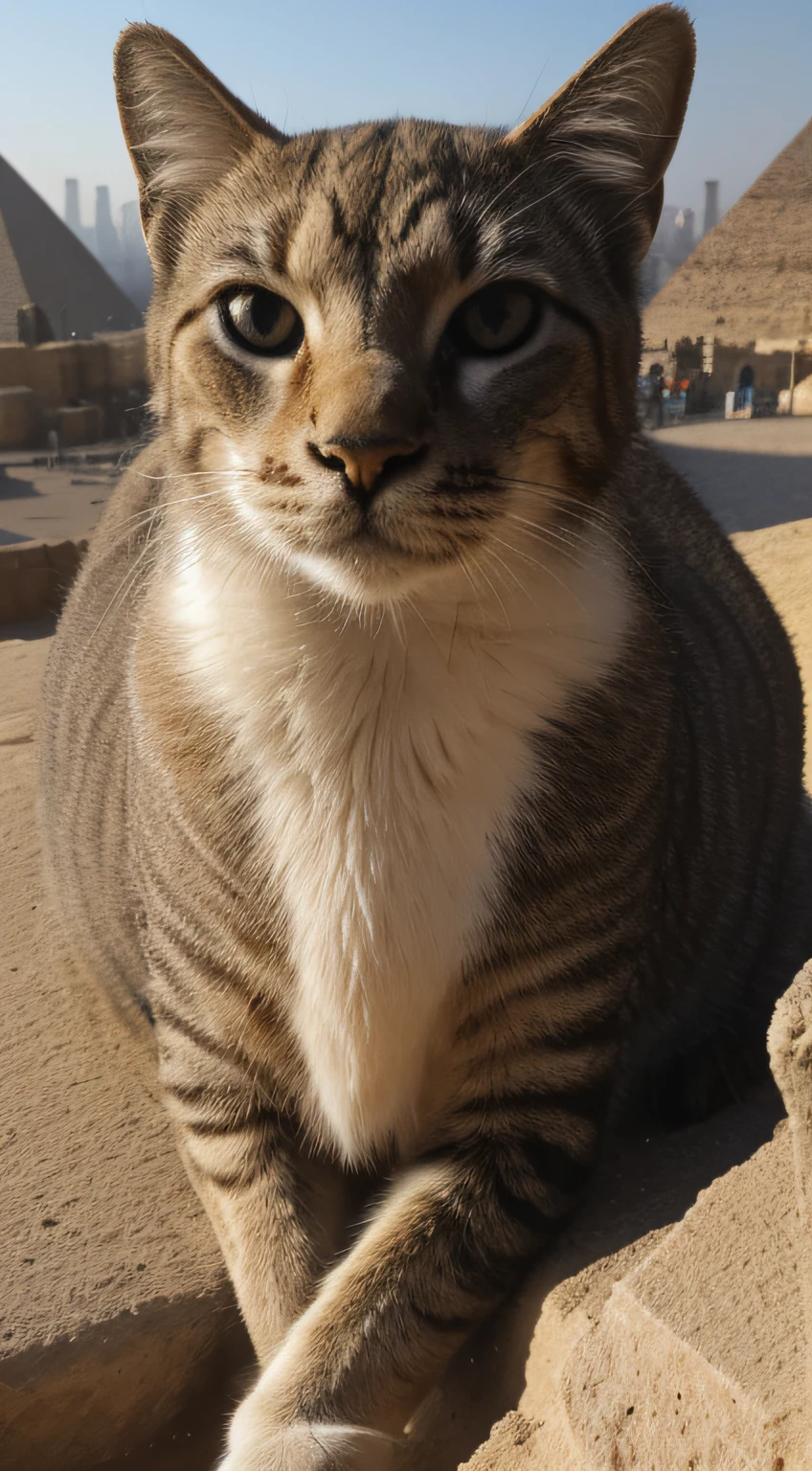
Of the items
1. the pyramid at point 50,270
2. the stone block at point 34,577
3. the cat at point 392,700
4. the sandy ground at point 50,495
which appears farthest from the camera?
the pyramid at point 50,270

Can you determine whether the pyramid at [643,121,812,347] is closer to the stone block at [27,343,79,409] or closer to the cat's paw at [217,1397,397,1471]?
the stone block at [27,343,79,409]

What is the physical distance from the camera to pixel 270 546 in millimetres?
1503

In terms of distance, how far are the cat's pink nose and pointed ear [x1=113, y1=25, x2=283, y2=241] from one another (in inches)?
26.2

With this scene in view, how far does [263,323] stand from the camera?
5.08 feet

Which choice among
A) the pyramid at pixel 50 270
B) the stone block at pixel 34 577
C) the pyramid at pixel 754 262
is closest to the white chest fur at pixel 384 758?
the stone block at pixel 34 577

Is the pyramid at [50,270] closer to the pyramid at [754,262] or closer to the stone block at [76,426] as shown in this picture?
the stone block at [76,426]

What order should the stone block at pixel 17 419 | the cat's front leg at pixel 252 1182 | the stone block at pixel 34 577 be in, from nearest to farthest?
the cat's front leg at pixel 252 1182 < the stone block at pixel 34 577 < the stone block at pixel 17 419

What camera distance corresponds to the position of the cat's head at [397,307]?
1384 millimetres

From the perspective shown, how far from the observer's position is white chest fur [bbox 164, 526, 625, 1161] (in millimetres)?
1591

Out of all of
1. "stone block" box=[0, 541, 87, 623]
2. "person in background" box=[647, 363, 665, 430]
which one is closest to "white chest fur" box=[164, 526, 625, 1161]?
"stone block" box=[0, 541, 87, 623]

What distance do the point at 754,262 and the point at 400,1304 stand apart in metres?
44.3

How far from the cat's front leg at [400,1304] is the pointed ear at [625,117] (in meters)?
1.40

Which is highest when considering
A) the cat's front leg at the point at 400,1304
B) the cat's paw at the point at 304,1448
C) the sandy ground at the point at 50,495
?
the sandy ground at the point at 50,495

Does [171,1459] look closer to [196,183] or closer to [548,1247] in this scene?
[548,1247]
